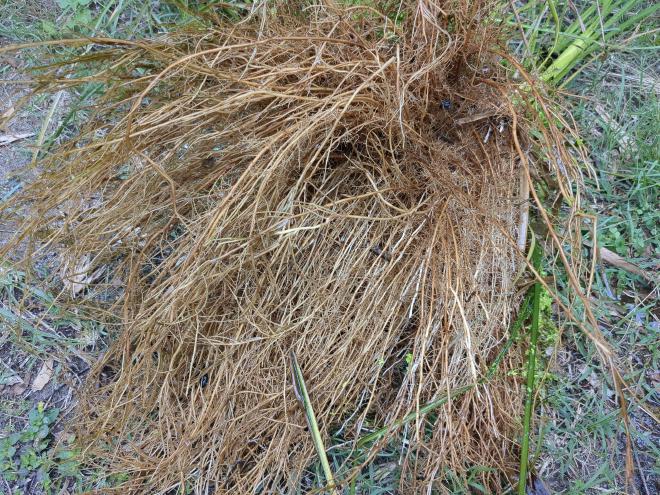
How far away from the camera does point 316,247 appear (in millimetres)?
1278

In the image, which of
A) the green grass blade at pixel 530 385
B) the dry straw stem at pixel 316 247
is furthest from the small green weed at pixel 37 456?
the green grass blade at pixel 530 385

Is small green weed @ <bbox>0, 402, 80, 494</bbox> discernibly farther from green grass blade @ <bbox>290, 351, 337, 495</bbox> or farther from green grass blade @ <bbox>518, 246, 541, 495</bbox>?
green grass blade @ <bbox>518, 246, 541, 495</bbox>

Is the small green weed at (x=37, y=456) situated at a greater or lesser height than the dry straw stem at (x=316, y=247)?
lesser

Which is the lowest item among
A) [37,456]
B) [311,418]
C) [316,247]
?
[37,456]

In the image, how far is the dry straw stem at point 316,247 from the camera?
120 centimetres

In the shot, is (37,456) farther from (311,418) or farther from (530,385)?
(530,385)

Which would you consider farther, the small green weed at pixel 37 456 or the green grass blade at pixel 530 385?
the small green weed at pixel 37 456

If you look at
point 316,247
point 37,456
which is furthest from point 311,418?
point 37,456

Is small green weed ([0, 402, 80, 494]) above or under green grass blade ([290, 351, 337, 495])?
under

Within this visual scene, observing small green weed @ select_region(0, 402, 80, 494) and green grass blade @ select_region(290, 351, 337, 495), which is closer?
green grass blade @ select_region(290, 351, 337, 495)

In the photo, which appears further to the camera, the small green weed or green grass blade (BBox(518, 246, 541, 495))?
the small green weed

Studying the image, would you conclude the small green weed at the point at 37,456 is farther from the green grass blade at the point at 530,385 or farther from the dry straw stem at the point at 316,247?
the green grass blade at the point at 530,385

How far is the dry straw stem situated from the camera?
1.20m

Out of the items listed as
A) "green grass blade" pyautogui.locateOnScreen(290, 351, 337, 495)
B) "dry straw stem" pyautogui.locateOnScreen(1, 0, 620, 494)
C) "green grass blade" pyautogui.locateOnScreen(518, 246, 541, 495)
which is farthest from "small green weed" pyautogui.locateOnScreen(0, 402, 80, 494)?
"green grass blade" pyautogui.locateOnScreen(518, 246, 541, 495)
